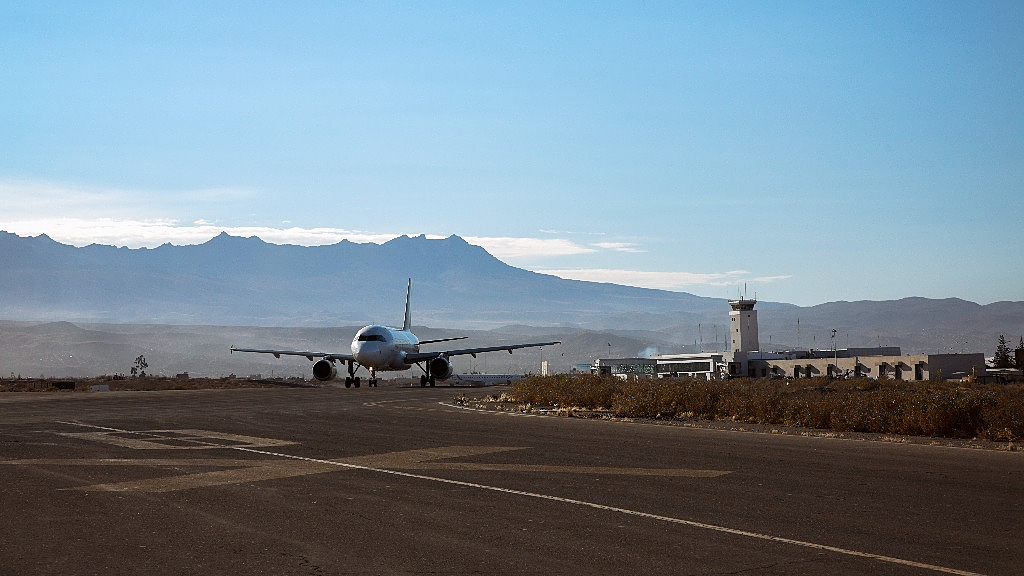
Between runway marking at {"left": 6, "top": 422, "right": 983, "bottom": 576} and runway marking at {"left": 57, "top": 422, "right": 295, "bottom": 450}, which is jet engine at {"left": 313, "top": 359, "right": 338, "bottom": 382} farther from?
runway marking at {"left": 6, "top": 422, "right": 983, "bottom": 576}

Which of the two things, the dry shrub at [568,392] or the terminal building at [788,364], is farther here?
the terminal building at [788,364]

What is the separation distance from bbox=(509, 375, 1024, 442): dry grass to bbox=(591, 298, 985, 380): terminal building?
232 feet

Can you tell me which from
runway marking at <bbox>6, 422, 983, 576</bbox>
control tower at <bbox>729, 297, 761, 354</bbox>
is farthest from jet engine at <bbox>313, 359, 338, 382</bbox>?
control tower at <bbox>729, 297, 761, 354</bbox>

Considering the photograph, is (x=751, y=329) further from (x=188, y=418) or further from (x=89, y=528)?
(x=89, y=528)

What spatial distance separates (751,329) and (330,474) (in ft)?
409

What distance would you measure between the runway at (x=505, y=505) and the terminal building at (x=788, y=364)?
85.4m

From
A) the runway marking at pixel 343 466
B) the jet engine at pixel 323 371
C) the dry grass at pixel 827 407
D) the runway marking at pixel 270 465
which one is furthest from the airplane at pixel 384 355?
the runway marking at pixel 343 466

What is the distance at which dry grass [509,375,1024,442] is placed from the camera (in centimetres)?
2230

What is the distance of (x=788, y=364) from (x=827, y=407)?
340 feet

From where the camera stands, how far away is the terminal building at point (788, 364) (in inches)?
4547

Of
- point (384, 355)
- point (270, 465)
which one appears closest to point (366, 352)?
point (384, 355)

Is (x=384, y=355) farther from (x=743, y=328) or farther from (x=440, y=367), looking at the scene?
(x=743, y=328)

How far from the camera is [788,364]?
125438 millimetres

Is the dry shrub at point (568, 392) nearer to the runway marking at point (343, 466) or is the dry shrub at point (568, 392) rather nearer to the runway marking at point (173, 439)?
the runway marking at point (173, 439)
